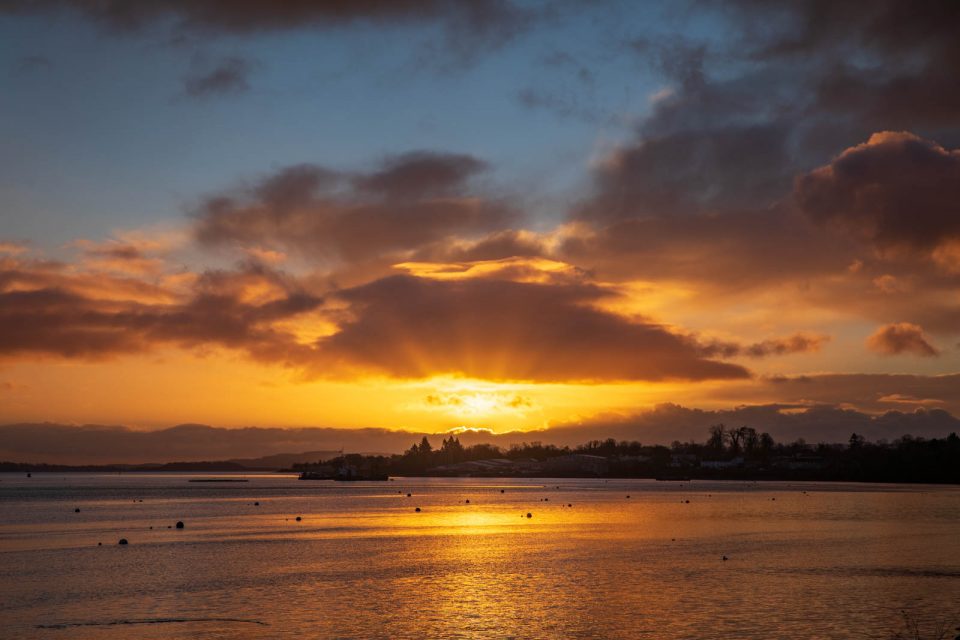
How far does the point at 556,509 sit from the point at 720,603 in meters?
122

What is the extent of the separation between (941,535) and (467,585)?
64.7 metres

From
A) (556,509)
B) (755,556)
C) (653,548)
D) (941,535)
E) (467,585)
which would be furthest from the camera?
(556,509)

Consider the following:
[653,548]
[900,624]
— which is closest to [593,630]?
[900,624]

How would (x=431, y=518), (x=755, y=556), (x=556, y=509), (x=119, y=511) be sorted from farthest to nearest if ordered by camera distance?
(x=556, y=509)
(x=119, y=511)
(x=431, y=518)
(x=755, y=556)

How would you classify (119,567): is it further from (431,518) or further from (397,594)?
(431,518)

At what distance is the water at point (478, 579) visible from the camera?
151 feet

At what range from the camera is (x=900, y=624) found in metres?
45.7

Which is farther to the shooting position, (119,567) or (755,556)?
(755,556)

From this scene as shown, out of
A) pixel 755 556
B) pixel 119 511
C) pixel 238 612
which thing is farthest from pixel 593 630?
pixel 119 511

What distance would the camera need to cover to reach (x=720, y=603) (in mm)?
52625

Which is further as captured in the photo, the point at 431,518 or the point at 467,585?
the point at 431,518

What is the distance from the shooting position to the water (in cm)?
4600

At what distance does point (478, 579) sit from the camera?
6400 cm

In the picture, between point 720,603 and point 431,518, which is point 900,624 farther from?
point 431,518
